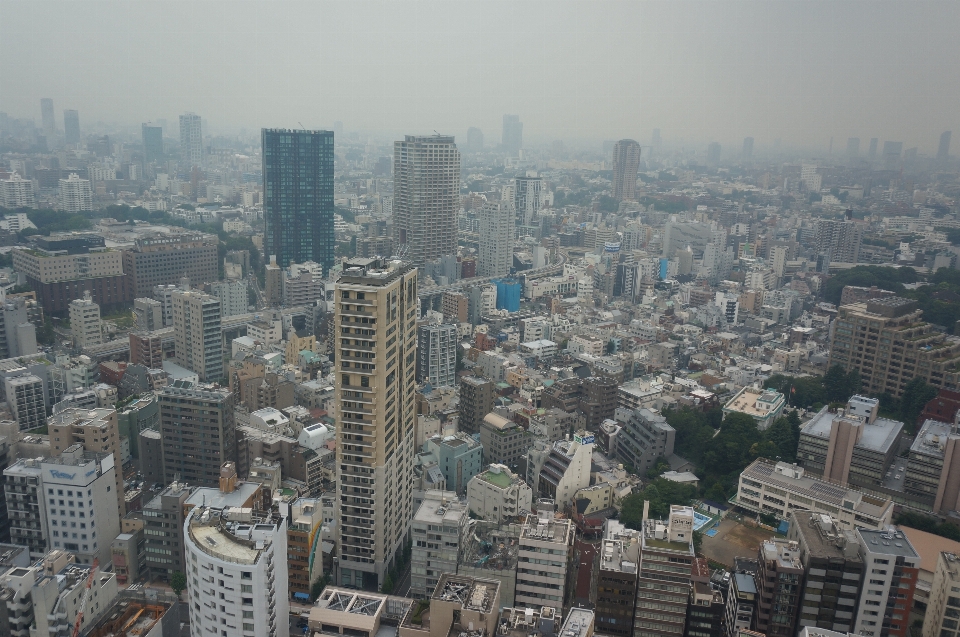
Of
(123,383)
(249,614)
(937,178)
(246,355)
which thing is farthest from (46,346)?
(937,178)

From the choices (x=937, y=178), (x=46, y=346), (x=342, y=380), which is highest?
(x=937, y=178)

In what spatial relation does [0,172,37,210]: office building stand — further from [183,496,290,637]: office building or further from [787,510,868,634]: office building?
[787,510,868,634]: office building

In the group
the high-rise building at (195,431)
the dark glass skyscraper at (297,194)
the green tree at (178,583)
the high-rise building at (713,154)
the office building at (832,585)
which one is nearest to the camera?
the office building at (832,585)

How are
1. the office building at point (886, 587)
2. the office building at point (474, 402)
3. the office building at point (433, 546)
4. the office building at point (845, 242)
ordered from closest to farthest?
1. the office building at point (886, 587)
2. the office building at point (433, 546)
3. the office building at point (474, 402)
4. the office building at point (845, 242)

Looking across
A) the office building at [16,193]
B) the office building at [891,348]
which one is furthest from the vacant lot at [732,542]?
the office building at [16,193]

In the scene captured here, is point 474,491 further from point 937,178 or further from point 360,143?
point 360,143

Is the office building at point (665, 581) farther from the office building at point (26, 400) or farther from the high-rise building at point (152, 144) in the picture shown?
the high-rise building at point (152, 144)

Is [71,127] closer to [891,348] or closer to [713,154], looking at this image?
[713,154]
